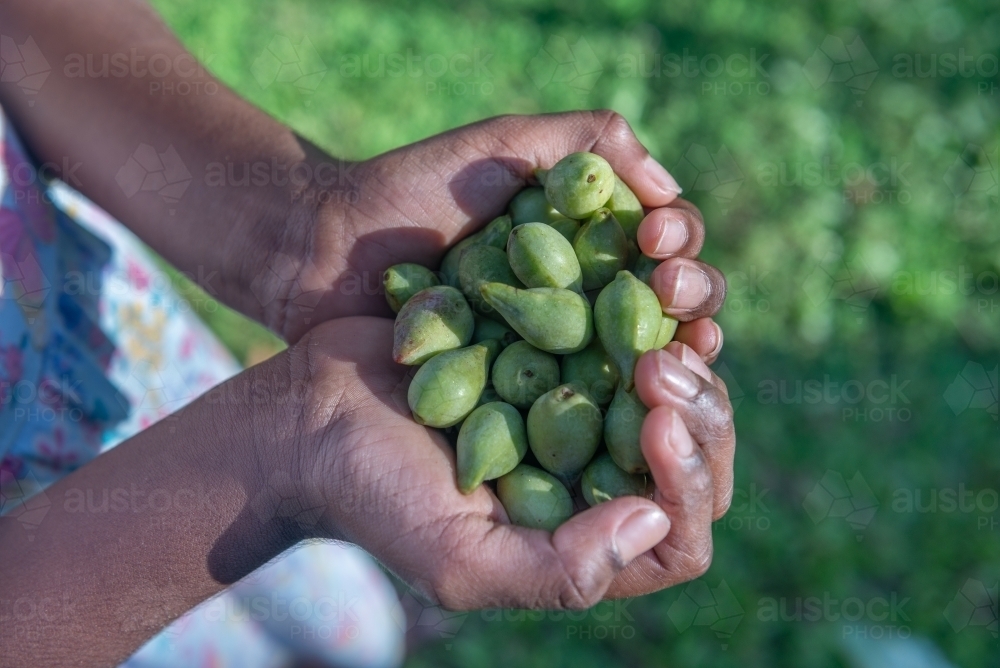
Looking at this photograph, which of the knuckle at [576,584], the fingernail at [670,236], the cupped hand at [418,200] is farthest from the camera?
the cupped hand at [418,200]

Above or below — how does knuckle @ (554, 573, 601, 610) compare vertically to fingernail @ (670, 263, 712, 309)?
below

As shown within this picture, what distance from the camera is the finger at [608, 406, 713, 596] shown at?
150cm

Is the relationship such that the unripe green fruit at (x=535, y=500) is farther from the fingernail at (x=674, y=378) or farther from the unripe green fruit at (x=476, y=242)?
the unripe green fruit at (x=476, y=242)

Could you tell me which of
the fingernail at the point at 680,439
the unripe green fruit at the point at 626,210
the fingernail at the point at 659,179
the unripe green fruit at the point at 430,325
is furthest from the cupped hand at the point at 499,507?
the fingernail at the point at 659,179

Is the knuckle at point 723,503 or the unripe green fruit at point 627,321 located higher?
the unripe green fruit at point 627,321

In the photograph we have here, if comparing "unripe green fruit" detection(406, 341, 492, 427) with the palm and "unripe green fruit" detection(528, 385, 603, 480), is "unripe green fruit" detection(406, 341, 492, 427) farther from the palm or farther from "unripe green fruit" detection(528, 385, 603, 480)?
the palm

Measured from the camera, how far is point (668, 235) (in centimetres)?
181

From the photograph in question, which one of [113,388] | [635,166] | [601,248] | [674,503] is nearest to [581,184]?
[601,248]

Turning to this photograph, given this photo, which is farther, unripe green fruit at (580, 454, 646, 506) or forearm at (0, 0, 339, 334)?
forearm at (0, 0, 339, 334)

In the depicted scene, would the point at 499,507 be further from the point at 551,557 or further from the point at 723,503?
the point at 723,503

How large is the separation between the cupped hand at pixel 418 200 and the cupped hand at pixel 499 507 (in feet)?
1.39

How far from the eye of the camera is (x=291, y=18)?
13.6 ft

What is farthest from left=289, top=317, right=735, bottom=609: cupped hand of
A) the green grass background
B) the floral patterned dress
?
the green grass background

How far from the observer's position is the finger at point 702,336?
1.87m
